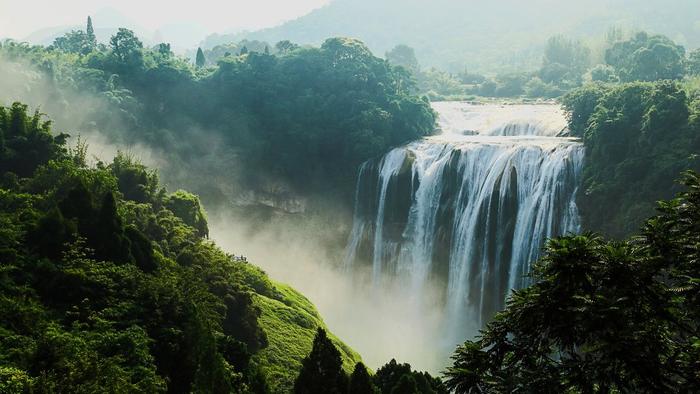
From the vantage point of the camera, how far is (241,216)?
63344mm

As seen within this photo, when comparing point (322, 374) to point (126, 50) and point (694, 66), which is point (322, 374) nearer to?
point (126, 50)

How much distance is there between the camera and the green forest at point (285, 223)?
12.5 metres

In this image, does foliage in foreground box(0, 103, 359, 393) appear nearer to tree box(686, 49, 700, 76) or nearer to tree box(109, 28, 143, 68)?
tree box(109, 28, 143, 68)

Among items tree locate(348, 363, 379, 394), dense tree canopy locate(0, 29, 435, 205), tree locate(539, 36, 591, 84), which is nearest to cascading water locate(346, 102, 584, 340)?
dense tree canopy locate(0, 29, 435, 205)

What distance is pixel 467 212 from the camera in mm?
47438

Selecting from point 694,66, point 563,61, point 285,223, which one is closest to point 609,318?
point 285,223

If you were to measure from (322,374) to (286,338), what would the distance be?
1290 cm

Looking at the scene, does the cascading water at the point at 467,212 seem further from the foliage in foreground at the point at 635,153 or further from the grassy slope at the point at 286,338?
the grassy slope at the point at 286,338

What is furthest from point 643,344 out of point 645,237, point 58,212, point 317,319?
point 317,319

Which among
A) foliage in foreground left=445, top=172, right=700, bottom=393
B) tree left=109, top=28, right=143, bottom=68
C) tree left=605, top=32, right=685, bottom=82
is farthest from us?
tree left=605, top=32, right=685, bottom=82

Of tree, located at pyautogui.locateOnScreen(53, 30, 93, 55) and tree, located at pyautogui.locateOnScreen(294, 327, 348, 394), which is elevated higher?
tree, located at pyautogui.locateOnScreen(53, 30, 93, 55)

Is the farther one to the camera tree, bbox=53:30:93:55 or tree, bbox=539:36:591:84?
tree, bbox=53:30:93:55

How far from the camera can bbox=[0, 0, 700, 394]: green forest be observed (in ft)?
41.1

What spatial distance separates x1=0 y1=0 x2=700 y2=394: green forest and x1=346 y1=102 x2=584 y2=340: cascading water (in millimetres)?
443
